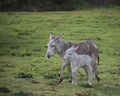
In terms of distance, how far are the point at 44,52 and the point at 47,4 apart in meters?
26.6

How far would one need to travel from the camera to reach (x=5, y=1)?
4875 cm

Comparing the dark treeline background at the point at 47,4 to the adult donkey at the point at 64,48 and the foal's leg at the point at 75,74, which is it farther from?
the foal's leg at the point at 75,74

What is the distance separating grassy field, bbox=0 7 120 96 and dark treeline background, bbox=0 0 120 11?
11.4 ft

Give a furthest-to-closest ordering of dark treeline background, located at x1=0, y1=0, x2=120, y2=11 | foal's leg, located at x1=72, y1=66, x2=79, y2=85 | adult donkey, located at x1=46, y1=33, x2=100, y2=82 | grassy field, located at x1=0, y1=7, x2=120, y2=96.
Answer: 1. dark treeline background, located at x1=0, y1=0, x2=120, y2=11
2. adult donkey, located at x1=46, y1=33, x2=100, y2=82
3. foal's leg, located at x1=72, y1=66, x2=79, y2=85
4. grassy field, located at x1=0, y1=7, x2=120, y2=96

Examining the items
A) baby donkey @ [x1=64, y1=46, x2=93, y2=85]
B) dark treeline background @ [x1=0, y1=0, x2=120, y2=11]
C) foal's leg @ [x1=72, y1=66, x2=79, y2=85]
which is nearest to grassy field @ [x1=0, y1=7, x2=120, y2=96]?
foal's leg @ [x1=72, y1=66, x2=79, y2=85]

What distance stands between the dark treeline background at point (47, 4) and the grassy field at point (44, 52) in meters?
3.47

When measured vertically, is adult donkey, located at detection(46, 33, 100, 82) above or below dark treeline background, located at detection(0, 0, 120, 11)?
above

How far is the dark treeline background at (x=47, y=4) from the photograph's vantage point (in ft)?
157

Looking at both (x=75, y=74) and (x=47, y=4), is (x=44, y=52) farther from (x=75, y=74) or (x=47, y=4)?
(x=47, y=4)

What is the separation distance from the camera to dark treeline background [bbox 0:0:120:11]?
47906 millimetres

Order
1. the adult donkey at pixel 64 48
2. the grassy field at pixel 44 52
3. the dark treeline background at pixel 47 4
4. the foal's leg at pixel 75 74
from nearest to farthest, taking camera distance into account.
A: the grassy field at pixel 44 52
the foal's leg at pixel 75 74
the adult donkey at pixel 64 48
the dark treeline background at pixel 47 4

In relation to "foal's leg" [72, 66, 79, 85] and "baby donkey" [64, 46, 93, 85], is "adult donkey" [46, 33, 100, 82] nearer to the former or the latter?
"baby donkey" [64, 46, 93, 85]

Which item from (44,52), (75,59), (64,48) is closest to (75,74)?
(75,59)

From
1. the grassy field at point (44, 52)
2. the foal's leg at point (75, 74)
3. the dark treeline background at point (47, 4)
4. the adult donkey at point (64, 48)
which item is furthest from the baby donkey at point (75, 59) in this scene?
the dark treeline background at point (47, 4)
